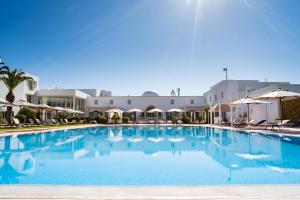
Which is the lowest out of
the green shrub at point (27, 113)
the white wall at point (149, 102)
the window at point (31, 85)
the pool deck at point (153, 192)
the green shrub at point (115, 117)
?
the pool deck at point (153, 192)

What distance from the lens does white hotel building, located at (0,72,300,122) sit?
87.0 ft

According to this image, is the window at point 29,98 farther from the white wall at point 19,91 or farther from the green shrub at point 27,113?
the green shrub at point 27,113

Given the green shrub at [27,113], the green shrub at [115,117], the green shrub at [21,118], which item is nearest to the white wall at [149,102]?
the green shrub at [115,117]

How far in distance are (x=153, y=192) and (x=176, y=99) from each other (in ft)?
125

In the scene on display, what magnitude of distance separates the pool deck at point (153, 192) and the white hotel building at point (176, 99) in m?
22.2

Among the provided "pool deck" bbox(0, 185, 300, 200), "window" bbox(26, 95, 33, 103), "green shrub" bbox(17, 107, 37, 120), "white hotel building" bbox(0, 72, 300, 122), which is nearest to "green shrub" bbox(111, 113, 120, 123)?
"white hotel building" bbox(0, 72, 300, 122)

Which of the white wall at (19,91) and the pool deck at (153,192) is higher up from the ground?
the white wall at (19,91)

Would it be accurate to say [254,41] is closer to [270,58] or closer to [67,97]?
[270,58]

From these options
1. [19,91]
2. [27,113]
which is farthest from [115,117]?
[19,91]

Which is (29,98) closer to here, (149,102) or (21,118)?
(21,118)

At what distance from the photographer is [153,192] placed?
370 centimetres

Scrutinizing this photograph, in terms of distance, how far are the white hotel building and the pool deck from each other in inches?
873

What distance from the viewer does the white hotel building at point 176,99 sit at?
2653cm

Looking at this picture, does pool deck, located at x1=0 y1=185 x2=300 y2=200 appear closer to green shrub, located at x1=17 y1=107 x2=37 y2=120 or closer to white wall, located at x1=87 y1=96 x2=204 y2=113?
green shrub, located at x1=17 y1=107 x2=37 y2=120
